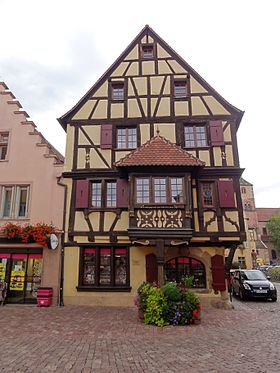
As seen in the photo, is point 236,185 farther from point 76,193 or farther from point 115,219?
point 76,193

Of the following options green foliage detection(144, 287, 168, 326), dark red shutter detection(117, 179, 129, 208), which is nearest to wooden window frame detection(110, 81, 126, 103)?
dark red shutter detection(117, 179, 129, 208)

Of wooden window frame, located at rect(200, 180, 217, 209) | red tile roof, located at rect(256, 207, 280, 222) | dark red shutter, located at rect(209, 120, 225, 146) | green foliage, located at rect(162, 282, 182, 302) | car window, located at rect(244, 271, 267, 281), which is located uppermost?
red tile roof, located at rect(256, 207, 280, 222)

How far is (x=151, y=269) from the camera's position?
12930 mm

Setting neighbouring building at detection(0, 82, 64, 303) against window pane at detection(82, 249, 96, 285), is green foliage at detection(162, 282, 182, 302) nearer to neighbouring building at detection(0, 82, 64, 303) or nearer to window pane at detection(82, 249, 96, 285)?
window pane at detection(82, 249, 96, 285)

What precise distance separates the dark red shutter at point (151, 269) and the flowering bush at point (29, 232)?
4618 mm

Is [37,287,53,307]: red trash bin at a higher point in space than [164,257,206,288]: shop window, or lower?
lower

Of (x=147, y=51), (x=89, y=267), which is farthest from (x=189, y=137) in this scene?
(x=89, y=267)

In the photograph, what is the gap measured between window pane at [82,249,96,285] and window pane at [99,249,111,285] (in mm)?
327

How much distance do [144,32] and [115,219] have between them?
414 inches

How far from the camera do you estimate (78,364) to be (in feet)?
19.0

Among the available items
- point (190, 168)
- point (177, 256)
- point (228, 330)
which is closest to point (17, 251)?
point (177, 256)

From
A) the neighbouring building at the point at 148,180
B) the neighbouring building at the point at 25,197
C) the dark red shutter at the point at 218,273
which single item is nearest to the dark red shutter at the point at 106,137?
the neighbouring building at the point at 148,180

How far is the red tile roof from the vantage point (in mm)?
70438

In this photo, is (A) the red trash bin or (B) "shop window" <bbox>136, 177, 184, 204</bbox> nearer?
(B) "shop window" <bbox>136, 177, 184, 204</bbox>
